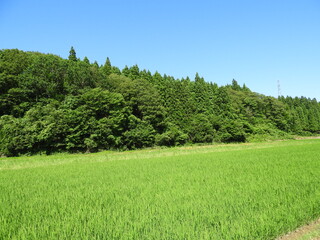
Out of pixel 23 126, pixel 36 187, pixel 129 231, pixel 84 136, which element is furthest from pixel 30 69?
pixel 129 231

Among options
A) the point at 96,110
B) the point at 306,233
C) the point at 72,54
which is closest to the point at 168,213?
the point at 306,233

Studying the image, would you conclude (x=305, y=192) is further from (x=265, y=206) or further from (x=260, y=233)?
(x=260, y=233)

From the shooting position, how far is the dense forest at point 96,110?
2722cm

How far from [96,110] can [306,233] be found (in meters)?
31.7

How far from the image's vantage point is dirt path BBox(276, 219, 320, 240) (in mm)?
3407

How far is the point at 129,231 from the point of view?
131 inches

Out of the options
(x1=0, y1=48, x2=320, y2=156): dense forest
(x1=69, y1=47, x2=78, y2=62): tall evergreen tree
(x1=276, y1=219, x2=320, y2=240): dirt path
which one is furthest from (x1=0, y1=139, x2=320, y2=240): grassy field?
(x1=69, y1=47, x2=78, y2=62): tall evergreen tree

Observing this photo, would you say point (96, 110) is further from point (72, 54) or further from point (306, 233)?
point (306, 233)

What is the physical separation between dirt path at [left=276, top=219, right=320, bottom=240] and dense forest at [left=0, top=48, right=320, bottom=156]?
28065mm

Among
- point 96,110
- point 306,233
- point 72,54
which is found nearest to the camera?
point 306,233

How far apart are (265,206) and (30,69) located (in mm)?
38010

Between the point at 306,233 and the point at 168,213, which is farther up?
the point at 168,213

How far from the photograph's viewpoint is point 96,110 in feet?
105

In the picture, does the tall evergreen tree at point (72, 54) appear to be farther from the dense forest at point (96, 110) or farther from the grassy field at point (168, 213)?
the grassy field at point (168, 213)
